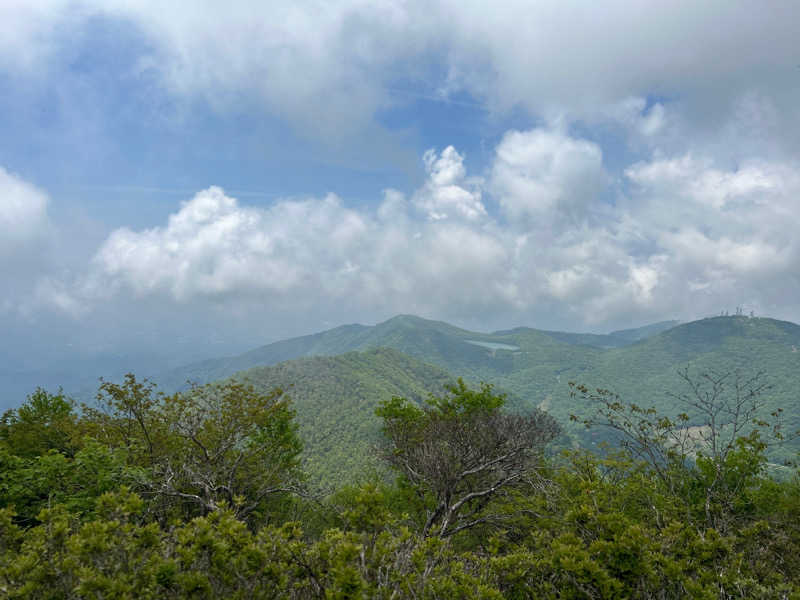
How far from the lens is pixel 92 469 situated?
457 inches

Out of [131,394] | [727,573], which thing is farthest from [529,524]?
[131,394]

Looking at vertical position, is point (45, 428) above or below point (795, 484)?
above

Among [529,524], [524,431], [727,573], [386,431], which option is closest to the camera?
[727,573]

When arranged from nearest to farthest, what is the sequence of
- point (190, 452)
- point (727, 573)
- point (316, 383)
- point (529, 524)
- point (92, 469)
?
point (727, 573), point (92, 469), point (529, 524), point (190, 452), point (316, 383)

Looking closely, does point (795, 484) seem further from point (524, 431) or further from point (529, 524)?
point (529, 524)

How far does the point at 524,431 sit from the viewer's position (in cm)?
1866

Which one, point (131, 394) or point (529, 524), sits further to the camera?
point (131, 394)

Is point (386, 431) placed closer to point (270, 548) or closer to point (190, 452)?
point (190, 452)

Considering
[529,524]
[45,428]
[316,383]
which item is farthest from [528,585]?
[316,383]

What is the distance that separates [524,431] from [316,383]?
168238 millimetres

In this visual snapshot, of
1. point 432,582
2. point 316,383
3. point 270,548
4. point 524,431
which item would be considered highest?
point 270,548

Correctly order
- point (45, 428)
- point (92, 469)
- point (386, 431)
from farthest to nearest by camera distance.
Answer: point (386, 431), point (45, 428), point (92, 469)

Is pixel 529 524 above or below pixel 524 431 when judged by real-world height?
below

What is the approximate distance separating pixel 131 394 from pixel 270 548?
60.2 ft
